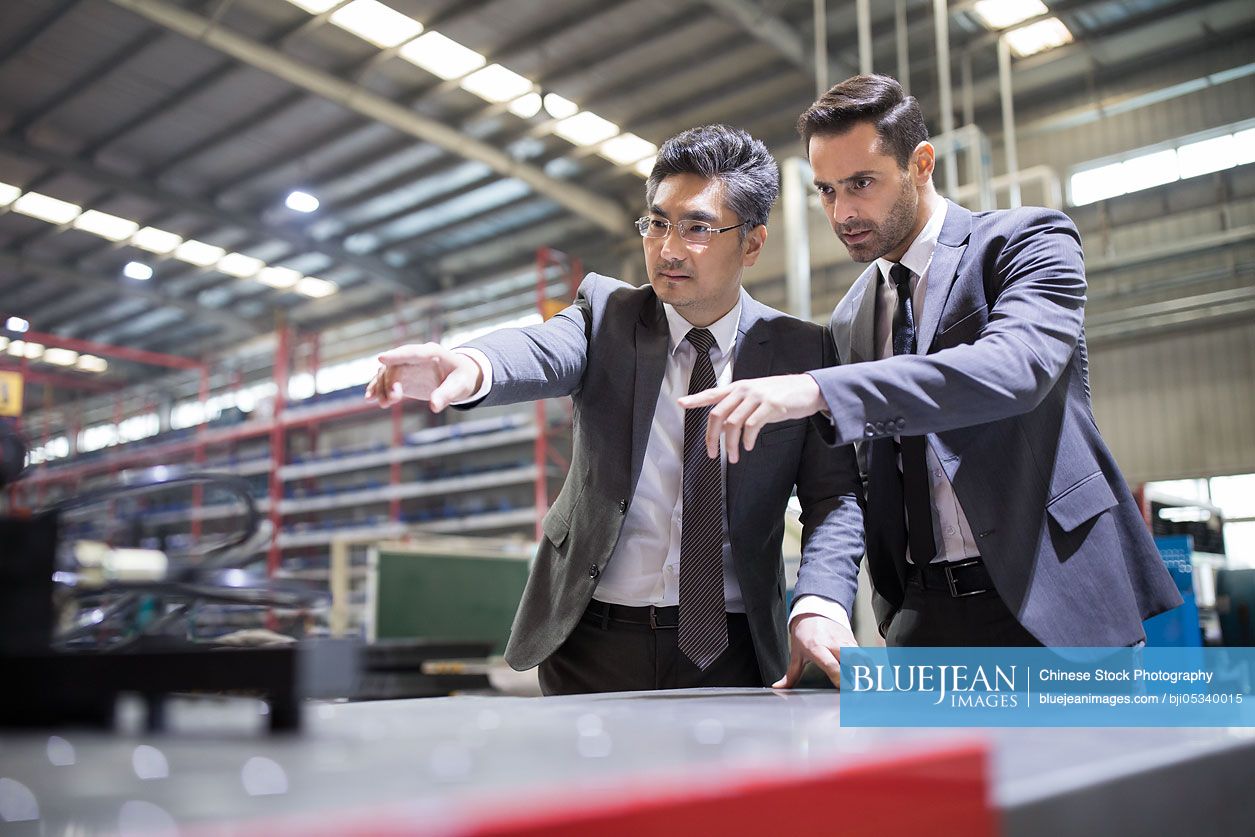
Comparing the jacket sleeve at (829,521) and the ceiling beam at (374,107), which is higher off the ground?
the ceiling beam at (374,107)

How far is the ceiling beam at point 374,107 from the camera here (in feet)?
23.4

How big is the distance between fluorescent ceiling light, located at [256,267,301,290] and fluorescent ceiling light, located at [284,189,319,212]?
2096 millimetres

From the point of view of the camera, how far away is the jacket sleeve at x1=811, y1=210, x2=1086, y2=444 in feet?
3.20

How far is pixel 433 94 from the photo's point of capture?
333 inches

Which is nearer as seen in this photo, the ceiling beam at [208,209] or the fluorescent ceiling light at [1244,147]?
the fluorescent ceiling light at [1244,147]

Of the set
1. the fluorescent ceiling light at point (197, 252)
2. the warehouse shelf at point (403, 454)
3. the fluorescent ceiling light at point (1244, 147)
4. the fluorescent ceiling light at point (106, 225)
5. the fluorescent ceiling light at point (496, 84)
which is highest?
the fluorescent ceiling light at point (496, 84)

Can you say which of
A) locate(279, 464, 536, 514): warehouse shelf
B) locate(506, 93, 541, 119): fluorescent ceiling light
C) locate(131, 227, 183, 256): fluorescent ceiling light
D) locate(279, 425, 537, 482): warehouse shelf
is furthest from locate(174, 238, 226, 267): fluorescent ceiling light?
locate(506, 93, 541, 119): fluorescent ceiling light

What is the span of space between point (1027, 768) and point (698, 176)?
45.2 inches

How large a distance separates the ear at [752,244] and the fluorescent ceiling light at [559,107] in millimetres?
7422

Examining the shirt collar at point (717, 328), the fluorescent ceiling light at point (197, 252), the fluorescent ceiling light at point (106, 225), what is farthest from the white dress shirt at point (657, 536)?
the fluorescent ceiling light at point (197, 252)

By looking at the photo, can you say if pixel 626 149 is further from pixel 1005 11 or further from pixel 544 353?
pixel 544 353

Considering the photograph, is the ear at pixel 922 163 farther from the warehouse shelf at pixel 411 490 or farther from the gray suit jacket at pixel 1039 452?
the warehouse shelf at pixel 411 490

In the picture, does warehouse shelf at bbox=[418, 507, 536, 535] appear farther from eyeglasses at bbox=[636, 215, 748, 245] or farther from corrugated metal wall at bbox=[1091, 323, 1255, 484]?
eyeglasses at bbox=[636, 215, 748, 245]

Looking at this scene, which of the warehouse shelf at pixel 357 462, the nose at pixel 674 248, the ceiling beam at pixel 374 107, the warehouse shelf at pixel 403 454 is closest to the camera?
the nose at pixel 674 248
